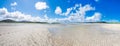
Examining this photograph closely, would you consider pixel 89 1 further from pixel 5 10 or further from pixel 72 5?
pixel 5 10

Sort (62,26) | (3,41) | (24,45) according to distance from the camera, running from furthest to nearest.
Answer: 1. (62,26)
2. (3,41)
3. (24,45)

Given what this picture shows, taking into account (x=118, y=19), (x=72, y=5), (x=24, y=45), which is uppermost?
(x=72, y=5)

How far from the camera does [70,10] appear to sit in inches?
293

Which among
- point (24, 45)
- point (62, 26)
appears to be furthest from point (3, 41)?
point (62, 26)

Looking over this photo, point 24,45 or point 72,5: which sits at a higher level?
point 72,5

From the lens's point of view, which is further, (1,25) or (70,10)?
(1,25)

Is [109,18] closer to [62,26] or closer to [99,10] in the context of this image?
[99,10]

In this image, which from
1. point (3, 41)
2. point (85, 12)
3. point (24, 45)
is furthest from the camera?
point (85, 12)

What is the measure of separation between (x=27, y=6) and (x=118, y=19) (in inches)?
130

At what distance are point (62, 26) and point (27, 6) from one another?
3.43m

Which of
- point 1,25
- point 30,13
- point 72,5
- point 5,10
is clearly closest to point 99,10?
point 72,5

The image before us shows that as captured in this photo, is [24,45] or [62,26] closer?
[24,45]

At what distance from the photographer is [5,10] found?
691cm

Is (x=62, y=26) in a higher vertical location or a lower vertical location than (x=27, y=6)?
lower
